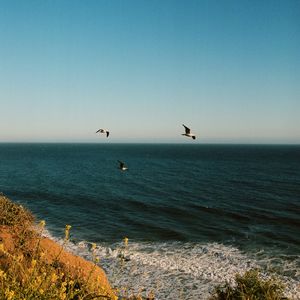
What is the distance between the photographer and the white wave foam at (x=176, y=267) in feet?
59.3

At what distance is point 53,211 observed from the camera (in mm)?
37625

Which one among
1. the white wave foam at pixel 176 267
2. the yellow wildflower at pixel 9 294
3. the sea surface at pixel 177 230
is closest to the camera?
the yellow wildflower at pixel 9 294

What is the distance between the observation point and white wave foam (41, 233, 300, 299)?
711 inches

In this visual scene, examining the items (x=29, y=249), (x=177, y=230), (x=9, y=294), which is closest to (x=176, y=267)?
(x=177, y=230)

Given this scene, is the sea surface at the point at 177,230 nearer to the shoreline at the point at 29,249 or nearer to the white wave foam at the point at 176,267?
the white wave foam at the point at 176,267

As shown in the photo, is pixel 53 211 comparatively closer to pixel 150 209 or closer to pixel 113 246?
pixel 150 209

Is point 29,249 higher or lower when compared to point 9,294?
lower

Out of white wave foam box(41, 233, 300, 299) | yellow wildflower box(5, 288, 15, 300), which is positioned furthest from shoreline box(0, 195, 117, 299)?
white wave foam box(41, 233, 300, 299)

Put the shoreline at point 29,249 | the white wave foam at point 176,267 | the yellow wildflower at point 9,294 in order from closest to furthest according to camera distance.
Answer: the yellow wildflower at point 9,294 → the shoreline at point 29,249 → the white wave foam at point 176,267

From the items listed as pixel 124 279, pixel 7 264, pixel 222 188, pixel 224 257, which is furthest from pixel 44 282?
pixel 222 188

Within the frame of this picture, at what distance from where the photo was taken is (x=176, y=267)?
21.1m

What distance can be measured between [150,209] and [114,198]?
8.80 m

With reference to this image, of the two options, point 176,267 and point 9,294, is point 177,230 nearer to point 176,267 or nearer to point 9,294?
point 176,267

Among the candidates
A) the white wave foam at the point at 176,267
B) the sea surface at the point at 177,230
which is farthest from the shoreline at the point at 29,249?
the white wave foam at the point at 176,267
